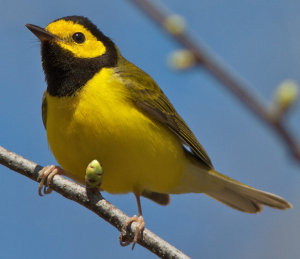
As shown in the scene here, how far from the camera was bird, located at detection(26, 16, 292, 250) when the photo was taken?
4.38 m

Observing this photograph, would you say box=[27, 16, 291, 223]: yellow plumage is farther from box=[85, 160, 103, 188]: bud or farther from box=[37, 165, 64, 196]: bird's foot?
box=[85, 160, 103, 188]: bud

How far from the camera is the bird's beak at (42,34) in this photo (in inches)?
187

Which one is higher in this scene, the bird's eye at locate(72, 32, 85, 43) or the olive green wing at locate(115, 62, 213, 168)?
the bird's eye at locate(72, 32, 85, 43)

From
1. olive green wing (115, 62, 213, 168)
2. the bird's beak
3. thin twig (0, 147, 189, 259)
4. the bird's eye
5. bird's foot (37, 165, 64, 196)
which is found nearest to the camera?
thin twig (0, 147, 189, 259)

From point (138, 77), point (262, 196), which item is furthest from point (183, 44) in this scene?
point (262, 196)

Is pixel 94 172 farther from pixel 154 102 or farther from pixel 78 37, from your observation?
pixel 78 37

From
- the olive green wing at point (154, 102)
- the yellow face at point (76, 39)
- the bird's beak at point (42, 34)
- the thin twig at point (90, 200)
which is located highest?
the yellow face at point (76, 39)

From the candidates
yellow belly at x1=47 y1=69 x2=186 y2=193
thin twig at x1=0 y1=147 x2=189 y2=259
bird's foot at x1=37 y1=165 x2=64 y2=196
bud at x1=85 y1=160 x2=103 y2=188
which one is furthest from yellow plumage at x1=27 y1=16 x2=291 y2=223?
bud at x1=85 y1=160 x2=103 y2=188

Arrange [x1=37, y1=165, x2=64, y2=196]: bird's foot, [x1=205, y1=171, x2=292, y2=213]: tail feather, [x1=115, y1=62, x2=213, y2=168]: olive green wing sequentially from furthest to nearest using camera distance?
[x1=205, y1=171, x2=292, y2=213]: tail feather < [x1=115, y1=62, x2=213, y2=168]: olive green wing < [x1=37, y1=165, x2=64, y2=196]: bird's foot

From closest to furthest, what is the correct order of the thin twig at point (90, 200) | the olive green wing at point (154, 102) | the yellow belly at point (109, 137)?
the thin twig at point (90, 200) < the yellow belly at point (109, 137) < the olive green wing at point (154, 102)

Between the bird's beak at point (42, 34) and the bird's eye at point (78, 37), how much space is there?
212 millimetres

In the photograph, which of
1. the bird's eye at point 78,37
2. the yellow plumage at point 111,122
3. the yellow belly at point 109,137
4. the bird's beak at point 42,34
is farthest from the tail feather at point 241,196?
the bird's beak at point 42,34

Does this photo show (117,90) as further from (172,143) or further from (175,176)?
(175,176)

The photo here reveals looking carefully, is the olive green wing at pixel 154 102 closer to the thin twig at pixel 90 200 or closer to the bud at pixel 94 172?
the thin twig at pixel 90 200
